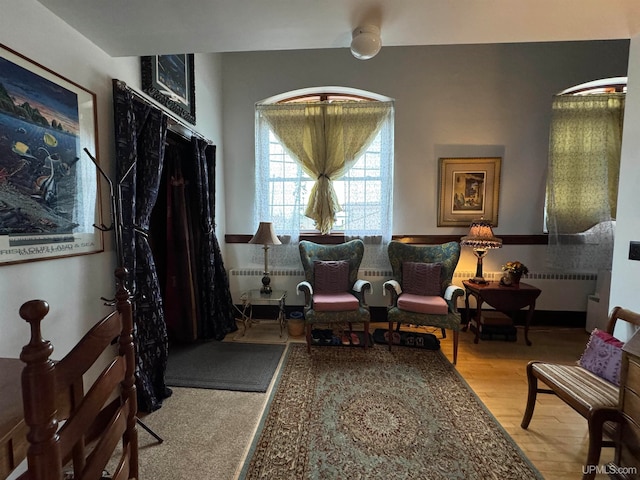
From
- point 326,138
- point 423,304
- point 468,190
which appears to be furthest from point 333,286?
point 468,190

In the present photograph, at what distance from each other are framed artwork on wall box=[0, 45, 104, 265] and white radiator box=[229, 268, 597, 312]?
73.8 inches

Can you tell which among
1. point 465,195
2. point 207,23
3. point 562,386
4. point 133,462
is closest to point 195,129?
point 207,23

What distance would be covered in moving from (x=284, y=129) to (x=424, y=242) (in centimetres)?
217

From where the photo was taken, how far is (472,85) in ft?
10.4

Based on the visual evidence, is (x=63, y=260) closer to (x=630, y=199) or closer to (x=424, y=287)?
(x=424, y=287)

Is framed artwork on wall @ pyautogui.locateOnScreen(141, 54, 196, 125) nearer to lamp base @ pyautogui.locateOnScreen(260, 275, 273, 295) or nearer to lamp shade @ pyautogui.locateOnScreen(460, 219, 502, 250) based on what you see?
lamp base @ pyautogui.locateOnScreen(260, 275, 273, 295)

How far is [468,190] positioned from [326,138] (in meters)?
1.78

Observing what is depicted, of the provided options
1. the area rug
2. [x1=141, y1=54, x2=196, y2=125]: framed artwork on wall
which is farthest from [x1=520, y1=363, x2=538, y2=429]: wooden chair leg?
[x1=141, y1=54, x2=196, y2=125]: framed artwork on wall

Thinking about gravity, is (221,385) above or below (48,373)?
below

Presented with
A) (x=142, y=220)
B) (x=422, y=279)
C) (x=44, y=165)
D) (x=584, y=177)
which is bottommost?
(x=422, y=279)

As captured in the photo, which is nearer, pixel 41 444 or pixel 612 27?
pixel 41 444

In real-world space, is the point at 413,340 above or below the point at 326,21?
below

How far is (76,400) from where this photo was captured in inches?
37.6

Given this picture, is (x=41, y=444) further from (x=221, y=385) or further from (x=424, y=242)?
(x=424, y=242)
